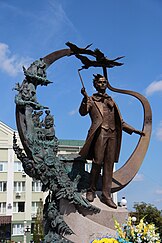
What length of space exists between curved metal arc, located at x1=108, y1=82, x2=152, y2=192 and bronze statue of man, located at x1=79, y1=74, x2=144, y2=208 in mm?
660

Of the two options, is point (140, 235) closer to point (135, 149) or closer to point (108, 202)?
point (108, 202)

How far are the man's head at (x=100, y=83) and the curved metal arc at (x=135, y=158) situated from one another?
1218 mm

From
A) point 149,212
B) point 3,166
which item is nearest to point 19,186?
point 3,166

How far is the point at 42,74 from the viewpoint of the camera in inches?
324

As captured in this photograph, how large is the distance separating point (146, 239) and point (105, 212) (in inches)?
138

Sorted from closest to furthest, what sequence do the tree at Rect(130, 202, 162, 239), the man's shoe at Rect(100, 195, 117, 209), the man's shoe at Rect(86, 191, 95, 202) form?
the man's shoe at Rect(86, 191, 95, 202) → the man's shoe at Rect(100, 195, 117, 209) → the tree at Rect(130, 202, 162, 239)

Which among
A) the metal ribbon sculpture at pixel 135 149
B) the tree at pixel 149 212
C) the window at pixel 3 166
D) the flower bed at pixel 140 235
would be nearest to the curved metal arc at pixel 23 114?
the metal ribbon sculpture at pixel 135 149

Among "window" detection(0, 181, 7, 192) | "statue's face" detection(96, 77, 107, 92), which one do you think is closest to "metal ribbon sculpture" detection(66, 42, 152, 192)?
"statue's face" detection(96, 77, 107, 92)

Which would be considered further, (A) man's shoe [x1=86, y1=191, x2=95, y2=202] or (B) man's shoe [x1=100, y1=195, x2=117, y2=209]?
(B) man's shoe [x1=100, y1=195, x2=117, y2=209]

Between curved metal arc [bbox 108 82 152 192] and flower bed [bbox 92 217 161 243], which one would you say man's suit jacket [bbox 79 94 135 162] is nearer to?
curved metal arc [bbox 108 82 152 192]

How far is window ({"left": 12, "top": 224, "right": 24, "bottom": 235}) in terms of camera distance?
3169cm

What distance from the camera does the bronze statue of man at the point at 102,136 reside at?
24.9 feet

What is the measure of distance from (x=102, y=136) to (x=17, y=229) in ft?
87.5

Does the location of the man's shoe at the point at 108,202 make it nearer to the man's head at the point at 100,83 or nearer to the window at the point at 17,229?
the man's head at the point at 100,83
